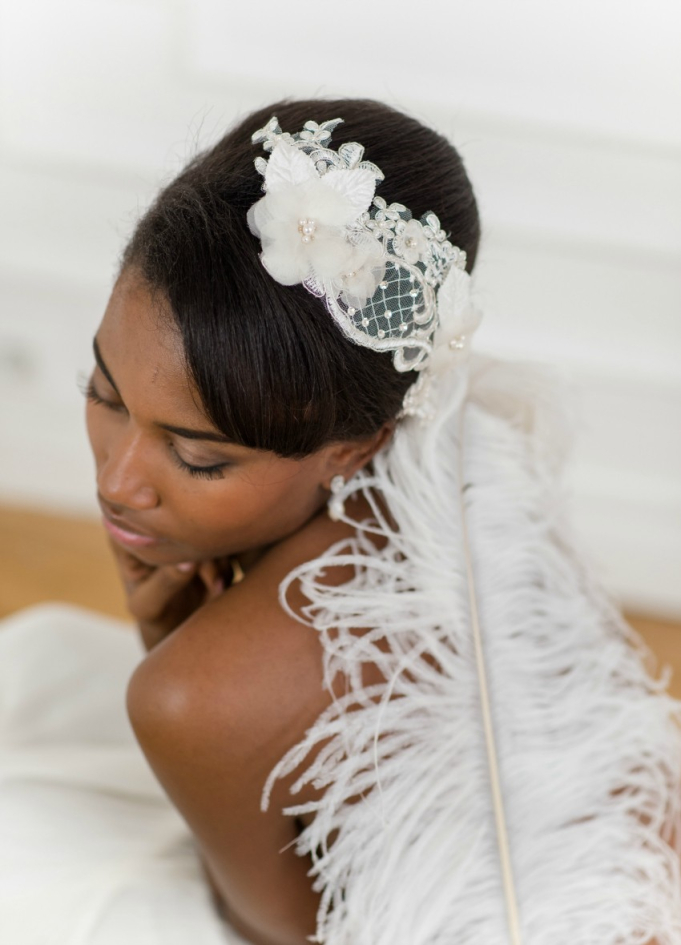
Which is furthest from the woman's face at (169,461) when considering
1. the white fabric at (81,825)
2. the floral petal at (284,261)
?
the white fabric at (81,825)

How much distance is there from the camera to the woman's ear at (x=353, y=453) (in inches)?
40.1

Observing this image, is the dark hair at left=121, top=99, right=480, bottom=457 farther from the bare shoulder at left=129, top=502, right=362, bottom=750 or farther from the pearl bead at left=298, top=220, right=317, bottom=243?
the bare shoulder at left=129, top=502, right=362, bottom=750

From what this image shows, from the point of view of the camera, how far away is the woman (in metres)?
0.89

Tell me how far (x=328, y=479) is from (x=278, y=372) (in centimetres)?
21

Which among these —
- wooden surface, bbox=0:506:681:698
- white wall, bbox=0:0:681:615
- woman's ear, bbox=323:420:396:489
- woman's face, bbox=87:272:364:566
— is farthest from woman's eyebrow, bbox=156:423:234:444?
wooden surface, bbox=0:506:681:698

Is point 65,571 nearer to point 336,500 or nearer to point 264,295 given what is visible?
point 336,500

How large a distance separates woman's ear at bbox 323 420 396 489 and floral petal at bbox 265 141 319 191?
0.27m

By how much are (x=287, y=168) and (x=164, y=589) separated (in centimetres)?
59

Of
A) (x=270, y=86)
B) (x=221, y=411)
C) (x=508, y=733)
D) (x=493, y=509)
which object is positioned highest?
(x=270, y=86)

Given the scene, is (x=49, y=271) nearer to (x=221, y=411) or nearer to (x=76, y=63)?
(x=76, y=63)

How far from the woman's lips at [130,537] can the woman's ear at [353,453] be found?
0.21 meters

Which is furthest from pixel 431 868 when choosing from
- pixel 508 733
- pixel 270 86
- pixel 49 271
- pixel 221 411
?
pixel 49 271

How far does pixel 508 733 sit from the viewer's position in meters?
1.07

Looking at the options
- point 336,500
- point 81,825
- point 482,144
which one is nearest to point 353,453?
point 336,500
